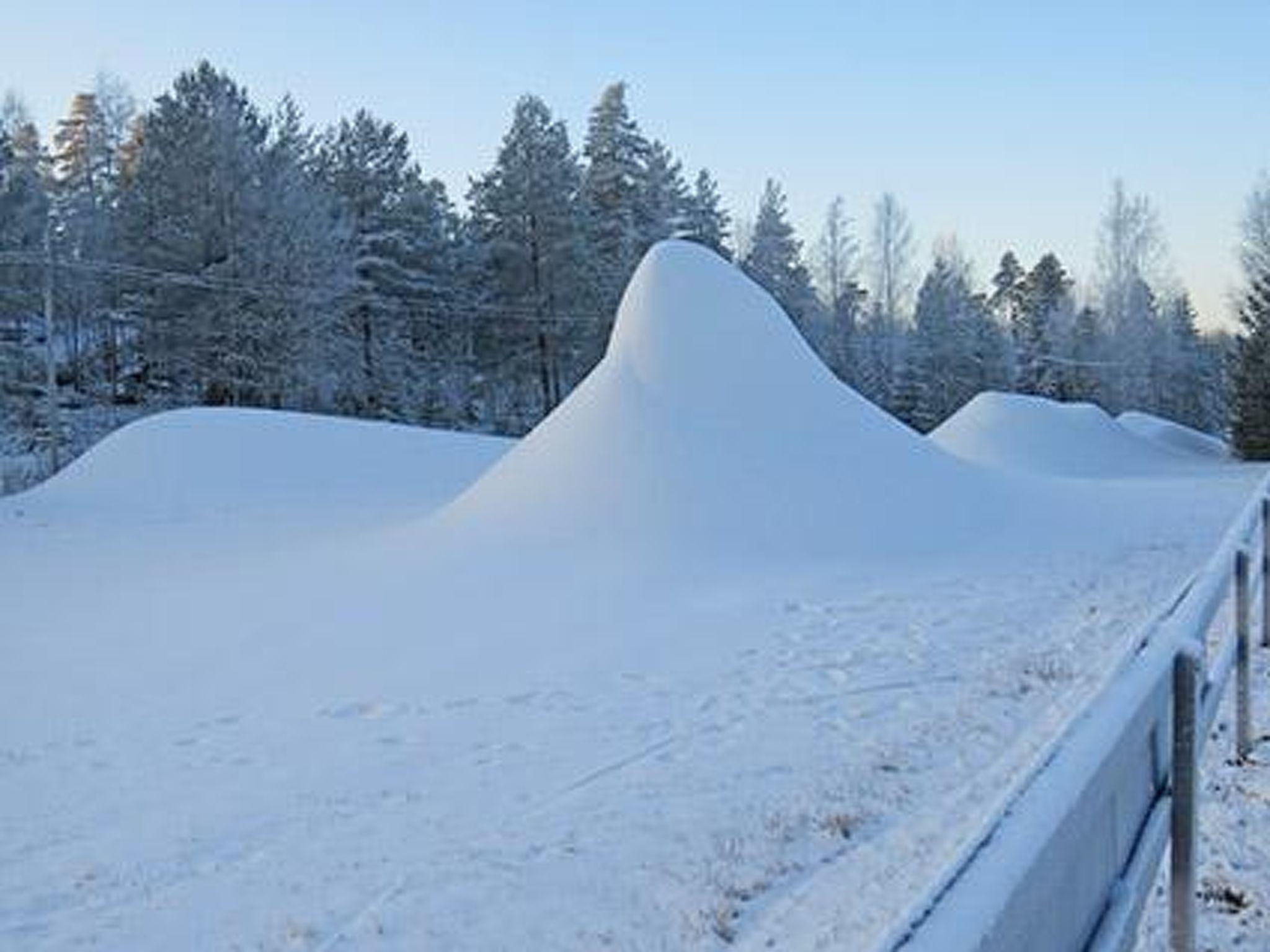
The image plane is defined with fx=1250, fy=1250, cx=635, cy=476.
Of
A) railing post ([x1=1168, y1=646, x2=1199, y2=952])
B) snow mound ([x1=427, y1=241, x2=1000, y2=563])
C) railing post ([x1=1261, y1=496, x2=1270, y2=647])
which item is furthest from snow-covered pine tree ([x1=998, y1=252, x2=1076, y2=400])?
railing post ([x1=1168, y1=646, x2=1199, y2=952])

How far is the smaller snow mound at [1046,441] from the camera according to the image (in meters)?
45.0

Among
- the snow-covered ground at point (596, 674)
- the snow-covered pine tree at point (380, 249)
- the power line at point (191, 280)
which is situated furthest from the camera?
the snow-covered pine tree at point (380, 249)

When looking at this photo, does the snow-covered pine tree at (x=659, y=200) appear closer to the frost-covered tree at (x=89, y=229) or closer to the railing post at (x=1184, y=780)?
the frost-covered tree at (x=89, y=229)

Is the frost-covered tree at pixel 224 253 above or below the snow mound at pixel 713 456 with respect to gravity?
above

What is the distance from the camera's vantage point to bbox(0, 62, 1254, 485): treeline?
43281 millimetres

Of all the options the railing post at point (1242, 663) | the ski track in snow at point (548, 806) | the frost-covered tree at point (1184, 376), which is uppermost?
the frost-covered tree at point (1184, 376)

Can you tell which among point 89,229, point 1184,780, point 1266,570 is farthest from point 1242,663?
point 89,229

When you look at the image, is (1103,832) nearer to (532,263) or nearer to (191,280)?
(191,280)

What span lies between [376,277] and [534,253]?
6.69 metres

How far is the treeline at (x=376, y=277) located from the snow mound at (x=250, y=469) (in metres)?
6.82

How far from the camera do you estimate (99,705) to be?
31.7ft

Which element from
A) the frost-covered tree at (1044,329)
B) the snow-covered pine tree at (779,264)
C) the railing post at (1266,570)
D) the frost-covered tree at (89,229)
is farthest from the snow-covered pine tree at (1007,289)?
the railing post at (1266,570)

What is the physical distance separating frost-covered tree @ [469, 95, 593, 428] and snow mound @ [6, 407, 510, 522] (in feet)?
63.1

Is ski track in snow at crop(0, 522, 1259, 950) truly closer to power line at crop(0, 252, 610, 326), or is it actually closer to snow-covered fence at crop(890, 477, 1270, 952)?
snow-covered fence at crop(890, 477, 1270, 952)
